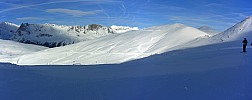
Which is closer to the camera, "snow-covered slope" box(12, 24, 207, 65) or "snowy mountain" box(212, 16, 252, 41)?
"snowy mountain" box(212, 16, 252, 41)

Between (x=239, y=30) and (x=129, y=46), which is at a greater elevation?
(x=239, y=30)

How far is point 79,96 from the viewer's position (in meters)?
12.5

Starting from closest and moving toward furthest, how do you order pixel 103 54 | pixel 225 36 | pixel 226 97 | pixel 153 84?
pixel 226 97, pixel 153 84, pixel 225 36, pixel 103 54

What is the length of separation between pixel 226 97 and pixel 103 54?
63206 millimetres

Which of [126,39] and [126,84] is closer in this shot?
[126,84]

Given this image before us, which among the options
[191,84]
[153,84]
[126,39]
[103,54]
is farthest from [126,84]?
[126,39]

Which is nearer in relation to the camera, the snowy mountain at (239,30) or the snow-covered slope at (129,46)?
the snowy mountain at (239,30)

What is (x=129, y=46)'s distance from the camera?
7962cm

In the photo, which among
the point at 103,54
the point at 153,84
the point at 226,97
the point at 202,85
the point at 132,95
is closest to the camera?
the point at 226,97

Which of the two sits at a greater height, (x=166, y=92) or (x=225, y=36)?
(x=225, y=36)

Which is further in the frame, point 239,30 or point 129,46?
point 129,46

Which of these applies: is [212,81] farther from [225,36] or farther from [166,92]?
[225,36]

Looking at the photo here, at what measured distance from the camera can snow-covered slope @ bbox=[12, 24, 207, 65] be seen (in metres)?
71.4

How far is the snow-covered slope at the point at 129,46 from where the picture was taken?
71438 mm
